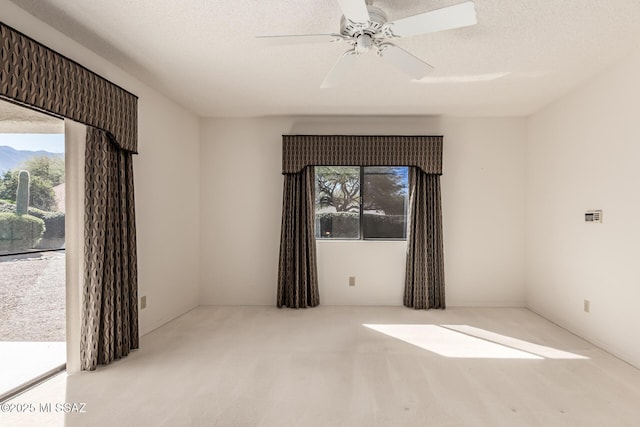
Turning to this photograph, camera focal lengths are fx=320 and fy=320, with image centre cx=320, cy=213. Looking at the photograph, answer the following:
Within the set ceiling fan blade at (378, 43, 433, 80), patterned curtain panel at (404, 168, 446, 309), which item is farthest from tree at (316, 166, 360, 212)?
ceiling fan blade at (378, 43, 433, 80)

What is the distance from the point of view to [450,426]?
180cm

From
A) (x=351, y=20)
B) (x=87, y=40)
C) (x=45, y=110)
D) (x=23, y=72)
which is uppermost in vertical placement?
(x=87, y=40)

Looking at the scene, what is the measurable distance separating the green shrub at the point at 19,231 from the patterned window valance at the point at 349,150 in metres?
2.45

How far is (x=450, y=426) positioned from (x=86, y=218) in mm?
2785

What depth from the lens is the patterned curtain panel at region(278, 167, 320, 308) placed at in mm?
4043

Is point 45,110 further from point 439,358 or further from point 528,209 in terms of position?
point 528,209

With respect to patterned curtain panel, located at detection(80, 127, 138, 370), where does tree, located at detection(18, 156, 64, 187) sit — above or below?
above

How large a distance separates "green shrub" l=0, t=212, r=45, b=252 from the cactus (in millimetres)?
52

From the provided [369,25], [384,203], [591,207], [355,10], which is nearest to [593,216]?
[591,207]

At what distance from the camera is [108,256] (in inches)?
98.4

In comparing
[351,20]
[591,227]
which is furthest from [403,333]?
[351,20]

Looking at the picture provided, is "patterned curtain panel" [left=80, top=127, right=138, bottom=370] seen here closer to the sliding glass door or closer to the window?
the sliding glass door

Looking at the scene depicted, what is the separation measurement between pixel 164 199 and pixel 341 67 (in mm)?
2368

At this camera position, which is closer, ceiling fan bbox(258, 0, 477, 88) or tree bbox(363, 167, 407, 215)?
ceiling fan bbox(258, 0, 477, 88)
